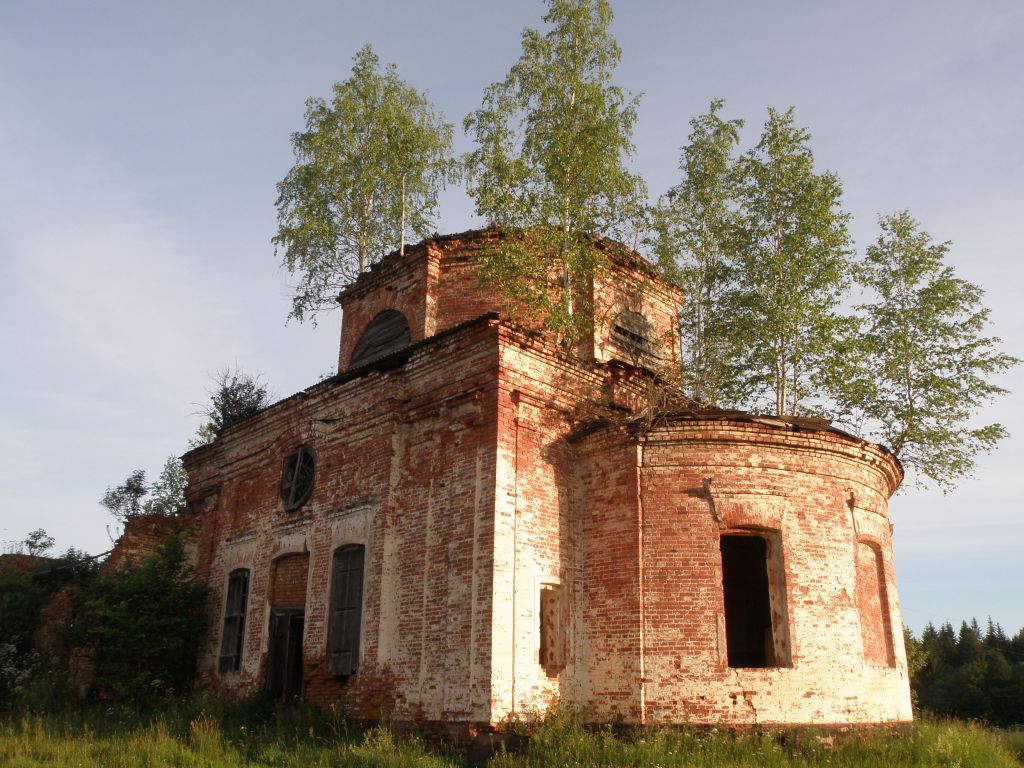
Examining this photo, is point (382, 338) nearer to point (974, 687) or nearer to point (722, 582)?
point (722, 582)

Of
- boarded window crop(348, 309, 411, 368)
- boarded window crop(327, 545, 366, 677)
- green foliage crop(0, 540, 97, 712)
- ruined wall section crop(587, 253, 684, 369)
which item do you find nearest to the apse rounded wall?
boarded window crop(327, 545, 366, 677)

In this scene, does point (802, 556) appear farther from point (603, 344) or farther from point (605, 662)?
point (603, 344)

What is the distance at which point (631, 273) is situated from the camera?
16156 mm

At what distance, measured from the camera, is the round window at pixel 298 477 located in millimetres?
13617

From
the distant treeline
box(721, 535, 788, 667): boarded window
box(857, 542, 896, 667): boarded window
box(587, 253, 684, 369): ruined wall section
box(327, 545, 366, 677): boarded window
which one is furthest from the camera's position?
the distant treeline

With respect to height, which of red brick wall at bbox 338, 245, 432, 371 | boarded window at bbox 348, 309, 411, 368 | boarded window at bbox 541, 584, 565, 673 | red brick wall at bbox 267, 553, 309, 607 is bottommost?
boarded window at bbox 541, 584, 565, 673

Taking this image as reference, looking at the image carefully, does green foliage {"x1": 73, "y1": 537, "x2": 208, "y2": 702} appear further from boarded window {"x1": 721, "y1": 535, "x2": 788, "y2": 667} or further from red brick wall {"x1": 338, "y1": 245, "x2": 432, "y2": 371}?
boarded window {"x1": 721, "y1": 535, "x2": 788, "y2": 667}

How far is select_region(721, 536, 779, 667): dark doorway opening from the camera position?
1455cm

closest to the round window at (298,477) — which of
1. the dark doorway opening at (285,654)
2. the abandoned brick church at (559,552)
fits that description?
the abandoned brick church at (559,552)

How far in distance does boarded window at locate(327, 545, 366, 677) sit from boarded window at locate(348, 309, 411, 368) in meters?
4.48

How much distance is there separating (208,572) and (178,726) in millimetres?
4341

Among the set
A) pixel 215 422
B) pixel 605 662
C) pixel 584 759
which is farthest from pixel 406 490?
pixel 215 422

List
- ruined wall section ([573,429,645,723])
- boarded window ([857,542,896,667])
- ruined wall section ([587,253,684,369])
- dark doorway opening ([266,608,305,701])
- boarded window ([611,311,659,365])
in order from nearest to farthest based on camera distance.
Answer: ruined wall section ([573,429,645,723]) → boarded window ([857,542,896,667]) → dark doorway opening ([266,608,305,701]) → ruined wall section ([587,253,684,369]) → boarded window ([611,311,659,365])

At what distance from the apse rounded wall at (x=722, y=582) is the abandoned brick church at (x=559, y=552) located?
3cm
